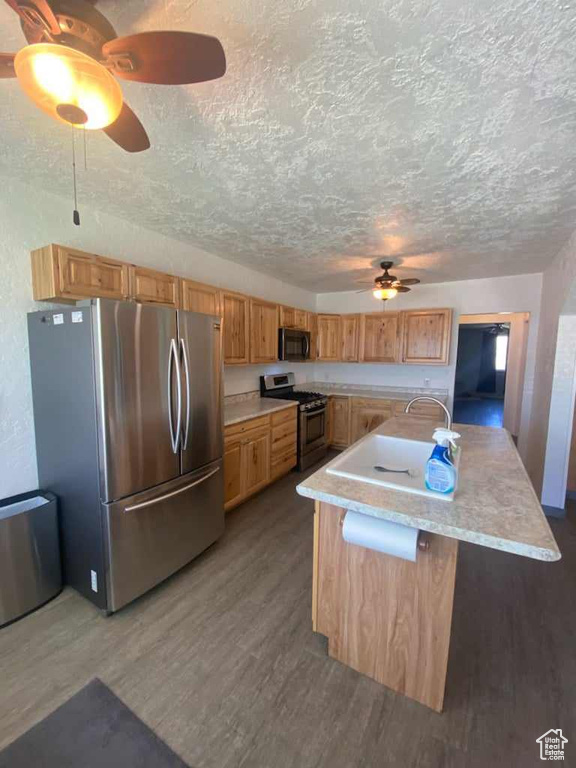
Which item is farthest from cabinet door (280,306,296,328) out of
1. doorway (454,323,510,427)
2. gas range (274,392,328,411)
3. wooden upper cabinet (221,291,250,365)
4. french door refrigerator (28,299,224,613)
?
doorway (454,323,510,427)

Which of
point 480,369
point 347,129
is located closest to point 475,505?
point 347,129

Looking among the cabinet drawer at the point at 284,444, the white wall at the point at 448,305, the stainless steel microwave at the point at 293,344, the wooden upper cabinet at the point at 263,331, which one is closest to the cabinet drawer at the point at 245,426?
the cabinet drawer at the point at 284,444

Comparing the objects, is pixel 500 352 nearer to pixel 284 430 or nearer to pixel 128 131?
pixel 284 430

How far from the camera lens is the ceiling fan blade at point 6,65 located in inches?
32.9

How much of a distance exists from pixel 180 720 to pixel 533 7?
2.83 metres

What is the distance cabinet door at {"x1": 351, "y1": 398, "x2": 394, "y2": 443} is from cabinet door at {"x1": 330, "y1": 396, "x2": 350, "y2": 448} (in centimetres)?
9

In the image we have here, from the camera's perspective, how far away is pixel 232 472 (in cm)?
291

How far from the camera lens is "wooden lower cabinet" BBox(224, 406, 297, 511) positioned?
114 inches

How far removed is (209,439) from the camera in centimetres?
235

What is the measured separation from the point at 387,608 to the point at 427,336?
3642 millimetres

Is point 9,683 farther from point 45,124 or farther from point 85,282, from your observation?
point 45,124

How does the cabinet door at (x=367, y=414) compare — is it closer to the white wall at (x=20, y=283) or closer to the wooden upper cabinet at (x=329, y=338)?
the wooden upper cabinet at (x=329, y=338)

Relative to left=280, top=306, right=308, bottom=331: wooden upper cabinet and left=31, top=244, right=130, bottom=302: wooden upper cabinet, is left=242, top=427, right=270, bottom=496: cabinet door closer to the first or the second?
left=280, top=306, right=308, bottom=331: wooden upper cabinet

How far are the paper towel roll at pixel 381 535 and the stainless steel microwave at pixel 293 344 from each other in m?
2.86
